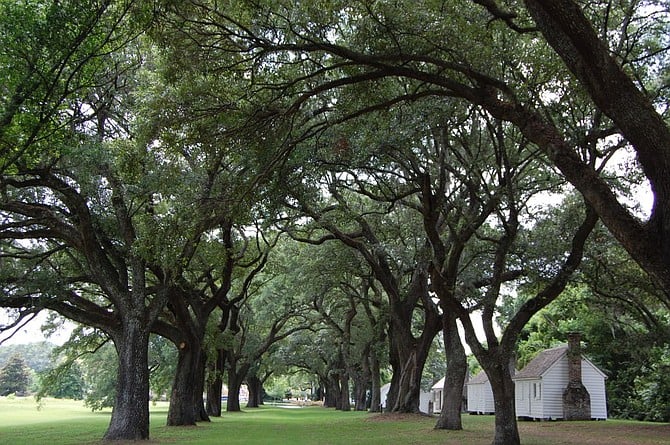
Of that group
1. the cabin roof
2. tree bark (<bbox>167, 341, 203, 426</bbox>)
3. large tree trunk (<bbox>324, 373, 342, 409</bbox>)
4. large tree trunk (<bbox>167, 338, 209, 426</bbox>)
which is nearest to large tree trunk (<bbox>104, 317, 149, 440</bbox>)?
large tree trunk (<bbox>167, 338, 209, 426</bbox>)

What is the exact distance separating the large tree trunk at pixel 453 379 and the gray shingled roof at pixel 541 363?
37.8 feet

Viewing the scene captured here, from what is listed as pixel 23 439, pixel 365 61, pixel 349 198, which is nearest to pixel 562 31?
pixel 365 61

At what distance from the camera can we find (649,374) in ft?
95.2

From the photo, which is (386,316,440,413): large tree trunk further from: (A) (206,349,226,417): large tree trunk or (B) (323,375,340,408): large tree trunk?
(B) (323,375,340,408): large tree trunk

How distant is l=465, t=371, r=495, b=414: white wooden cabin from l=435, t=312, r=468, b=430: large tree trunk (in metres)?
18.1

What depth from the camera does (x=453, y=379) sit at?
63.9 ft

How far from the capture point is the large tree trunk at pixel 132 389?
16.0 metres

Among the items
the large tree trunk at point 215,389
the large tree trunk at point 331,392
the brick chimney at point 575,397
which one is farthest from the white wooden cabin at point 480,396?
the large tree trunk at point 331,392

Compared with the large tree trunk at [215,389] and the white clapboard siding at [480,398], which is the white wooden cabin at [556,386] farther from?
the large tree trunk at [215,389]

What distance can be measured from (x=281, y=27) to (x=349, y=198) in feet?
47.0

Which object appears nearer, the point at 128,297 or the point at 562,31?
the point at 562,31

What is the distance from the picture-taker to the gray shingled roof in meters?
29.8

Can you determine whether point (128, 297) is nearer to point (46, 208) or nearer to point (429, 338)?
point (46, 208)

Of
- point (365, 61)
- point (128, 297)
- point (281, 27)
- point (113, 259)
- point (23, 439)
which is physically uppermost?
point (281, 27)
